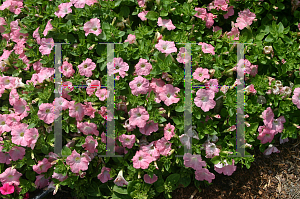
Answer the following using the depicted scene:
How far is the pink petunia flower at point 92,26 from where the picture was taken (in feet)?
9.43

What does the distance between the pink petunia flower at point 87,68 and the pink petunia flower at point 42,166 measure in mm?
1044

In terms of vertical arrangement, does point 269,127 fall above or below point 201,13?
below

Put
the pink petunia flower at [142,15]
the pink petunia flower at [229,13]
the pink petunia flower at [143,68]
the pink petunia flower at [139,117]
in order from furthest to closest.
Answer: the pink petunia flower at [229,13], the pink petunia flower at [142,15], the pink petunia flower at [143,68], the pink petunia flower at [139,117]

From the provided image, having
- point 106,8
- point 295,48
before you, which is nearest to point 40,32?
point 106,8

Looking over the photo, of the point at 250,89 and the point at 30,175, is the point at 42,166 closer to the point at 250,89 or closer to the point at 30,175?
the point at 30,175

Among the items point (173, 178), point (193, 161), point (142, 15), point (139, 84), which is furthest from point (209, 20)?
point (173, 178)

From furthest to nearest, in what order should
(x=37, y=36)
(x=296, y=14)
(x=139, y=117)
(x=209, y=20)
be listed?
1. (x=296, y=14)
2. (x=209, y=20)
3. (x=37, y=36)
4. (x=139, y=117)

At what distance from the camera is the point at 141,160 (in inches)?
109

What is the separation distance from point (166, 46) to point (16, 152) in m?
2.04

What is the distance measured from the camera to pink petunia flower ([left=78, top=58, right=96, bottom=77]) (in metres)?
2.83

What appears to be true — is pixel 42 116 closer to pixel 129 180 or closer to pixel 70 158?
pixel 70 158

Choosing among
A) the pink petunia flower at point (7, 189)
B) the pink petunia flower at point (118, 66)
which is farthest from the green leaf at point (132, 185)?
the pink petunia flower at point (7, 189)

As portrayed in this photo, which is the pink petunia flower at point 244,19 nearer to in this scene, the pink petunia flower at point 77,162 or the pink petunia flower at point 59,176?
the pink petunia flower at point 77,162

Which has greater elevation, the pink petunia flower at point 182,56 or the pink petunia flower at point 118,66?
the pink petunia flower at point 182,56
